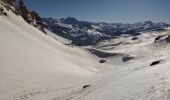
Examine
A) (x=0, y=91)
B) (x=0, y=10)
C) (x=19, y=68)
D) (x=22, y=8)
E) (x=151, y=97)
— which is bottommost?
(x=151, y=97)

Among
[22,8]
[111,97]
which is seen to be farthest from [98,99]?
[22,8]

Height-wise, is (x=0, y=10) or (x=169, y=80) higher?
(x=0, y=10)

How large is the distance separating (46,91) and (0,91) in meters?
5.05

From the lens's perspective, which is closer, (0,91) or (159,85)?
(159,85)

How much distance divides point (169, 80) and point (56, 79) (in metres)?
19.6

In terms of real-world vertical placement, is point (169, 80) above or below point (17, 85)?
below

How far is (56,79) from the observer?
33.9m

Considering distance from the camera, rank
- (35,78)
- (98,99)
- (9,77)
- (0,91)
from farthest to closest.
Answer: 1. (35,78)
2. (9,77)
3. (0,91)
4. (98,99)

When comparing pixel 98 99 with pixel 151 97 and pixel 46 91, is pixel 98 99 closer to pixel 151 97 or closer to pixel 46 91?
pixel 151 97

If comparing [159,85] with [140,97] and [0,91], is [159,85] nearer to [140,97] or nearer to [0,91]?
[140,97]

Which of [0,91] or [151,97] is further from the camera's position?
[0,91]

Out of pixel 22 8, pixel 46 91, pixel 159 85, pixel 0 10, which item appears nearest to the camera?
pixel 159 85

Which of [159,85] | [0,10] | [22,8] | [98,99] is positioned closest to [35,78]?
[98,99]

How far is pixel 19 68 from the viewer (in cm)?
3378
